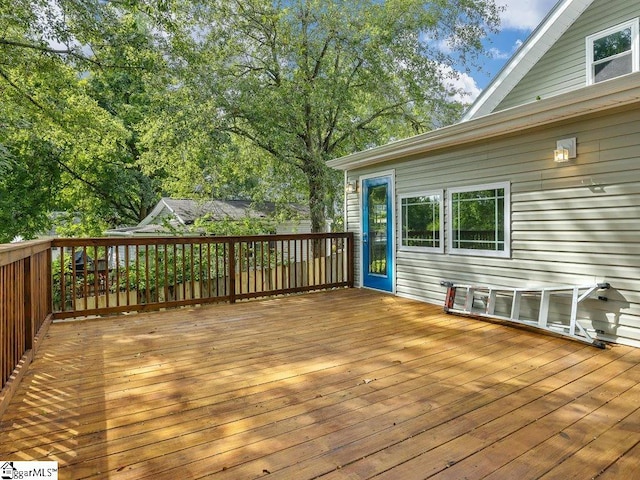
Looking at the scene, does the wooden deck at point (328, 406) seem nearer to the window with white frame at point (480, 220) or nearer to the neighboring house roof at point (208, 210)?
the window with white frame at point (480, 220)

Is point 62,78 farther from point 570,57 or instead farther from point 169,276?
point 570,57

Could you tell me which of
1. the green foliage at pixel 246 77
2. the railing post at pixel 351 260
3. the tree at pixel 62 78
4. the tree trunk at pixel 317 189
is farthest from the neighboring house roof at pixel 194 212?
the railing post at pixel 351 260

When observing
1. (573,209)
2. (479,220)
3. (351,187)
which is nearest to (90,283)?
(351,187)

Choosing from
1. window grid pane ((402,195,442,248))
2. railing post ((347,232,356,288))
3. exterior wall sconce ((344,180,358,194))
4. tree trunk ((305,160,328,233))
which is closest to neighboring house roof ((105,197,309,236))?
tree trunk ((305,160,328,233))

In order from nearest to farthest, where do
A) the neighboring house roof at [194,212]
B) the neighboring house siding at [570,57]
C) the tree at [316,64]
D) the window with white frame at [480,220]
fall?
the window with white frame at [480,220]
the neighboring house siding at [570,57]
the tree at [316,64]
the neighboring house roof at [194,212]

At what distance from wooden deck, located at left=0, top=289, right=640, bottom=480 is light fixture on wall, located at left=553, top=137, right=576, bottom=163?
1.72m

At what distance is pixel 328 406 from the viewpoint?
2.23 metres

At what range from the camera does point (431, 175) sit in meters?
5.22

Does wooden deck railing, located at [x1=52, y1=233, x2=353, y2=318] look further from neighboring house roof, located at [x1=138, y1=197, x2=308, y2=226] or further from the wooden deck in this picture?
neighboring house roof, located at [x1=138, y1=197, x2=308, y2=226]

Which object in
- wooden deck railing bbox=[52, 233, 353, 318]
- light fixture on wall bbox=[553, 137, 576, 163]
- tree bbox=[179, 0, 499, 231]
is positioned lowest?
wooden deck railing bbox=[52, 233, 353, 318]

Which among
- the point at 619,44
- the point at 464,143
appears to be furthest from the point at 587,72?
the point at 464,143

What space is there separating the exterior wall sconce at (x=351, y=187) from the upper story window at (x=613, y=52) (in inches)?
141

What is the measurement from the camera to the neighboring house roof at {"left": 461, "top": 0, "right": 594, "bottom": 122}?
5302 mm

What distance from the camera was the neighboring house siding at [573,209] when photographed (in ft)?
10.8
